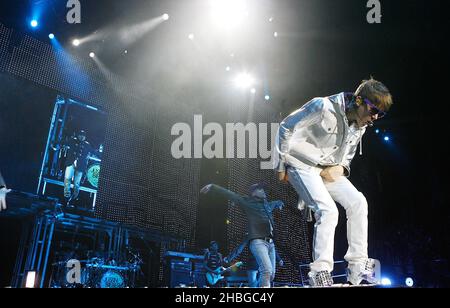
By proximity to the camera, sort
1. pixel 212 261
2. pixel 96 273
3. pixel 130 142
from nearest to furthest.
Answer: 1. pixel 96 273
2. pixel 212 261
3. pixel 130 142

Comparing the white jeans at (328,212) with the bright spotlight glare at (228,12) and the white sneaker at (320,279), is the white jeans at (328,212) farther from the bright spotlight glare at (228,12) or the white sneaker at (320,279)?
the bright spotlight glare at (228,12)

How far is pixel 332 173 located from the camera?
3.41m

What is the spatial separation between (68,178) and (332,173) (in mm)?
6060

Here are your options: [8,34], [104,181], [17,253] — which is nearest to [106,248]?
[104,181]

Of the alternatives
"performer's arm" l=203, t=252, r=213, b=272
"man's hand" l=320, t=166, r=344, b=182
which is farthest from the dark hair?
"performer's arm" l=203, t=252, r=213, b=272

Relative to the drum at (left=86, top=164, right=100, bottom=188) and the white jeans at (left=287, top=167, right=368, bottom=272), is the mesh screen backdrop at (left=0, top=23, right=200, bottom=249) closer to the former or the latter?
the drum at (left=86, top=164, right=100, bottom=188)

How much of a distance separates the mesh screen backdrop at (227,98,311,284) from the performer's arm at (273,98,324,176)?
567cm

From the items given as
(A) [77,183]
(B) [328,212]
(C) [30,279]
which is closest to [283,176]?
(B) [328,212]

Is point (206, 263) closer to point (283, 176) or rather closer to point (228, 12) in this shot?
point (283, 176)

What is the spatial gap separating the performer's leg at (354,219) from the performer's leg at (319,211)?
0.20 metres

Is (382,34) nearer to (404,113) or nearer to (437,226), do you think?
(404,113)

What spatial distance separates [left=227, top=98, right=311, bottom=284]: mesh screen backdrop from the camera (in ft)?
30.0

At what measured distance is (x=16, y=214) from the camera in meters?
6.21

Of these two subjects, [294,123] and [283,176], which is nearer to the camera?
[294,123]
